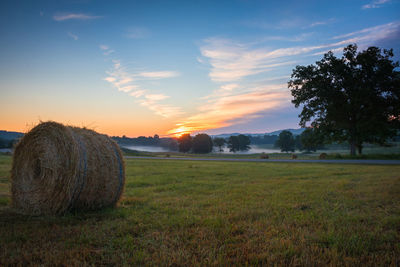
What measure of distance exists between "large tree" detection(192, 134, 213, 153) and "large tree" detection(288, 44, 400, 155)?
5787 centimetres

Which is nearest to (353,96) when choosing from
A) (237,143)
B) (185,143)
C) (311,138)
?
(311,138)

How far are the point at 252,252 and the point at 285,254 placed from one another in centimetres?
49

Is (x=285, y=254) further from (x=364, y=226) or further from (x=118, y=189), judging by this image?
(x=118, y=189)

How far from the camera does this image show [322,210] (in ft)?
19.6

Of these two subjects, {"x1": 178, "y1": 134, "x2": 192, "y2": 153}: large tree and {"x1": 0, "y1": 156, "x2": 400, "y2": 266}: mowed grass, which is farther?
{"x1": 178, "y1": 134, "x2": 192, "y2": 153}: large tree

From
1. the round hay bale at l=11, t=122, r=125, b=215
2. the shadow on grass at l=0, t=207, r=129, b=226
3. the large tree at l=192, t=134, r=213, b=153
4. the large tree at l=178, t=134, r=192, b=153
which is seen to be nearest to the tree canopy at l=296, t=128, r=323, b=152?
the round hay bale at l=11, t=122, r=125, b=215

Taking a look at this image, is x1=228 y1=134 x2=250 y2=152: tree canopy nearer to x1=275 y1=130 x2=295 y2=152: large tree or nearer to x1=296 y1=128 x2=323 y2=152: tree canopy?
x1=275 y1=130 x2=295 y2=152: large tree

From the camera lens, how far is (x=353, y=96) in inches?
1187

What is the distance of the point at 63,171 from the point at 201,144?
85.1 m

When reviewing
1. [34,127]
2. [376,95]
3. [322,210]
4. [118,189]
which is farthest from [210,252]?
[376,95]

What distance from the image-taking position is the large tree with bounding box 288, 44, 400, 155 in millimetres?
30016

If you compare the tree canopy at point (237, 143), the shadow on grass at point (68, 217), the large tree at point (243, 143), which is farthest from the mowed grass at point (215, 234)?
the large tree at point (243, 143)

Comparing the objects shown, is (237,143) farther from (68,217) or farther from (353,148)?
(68,217)

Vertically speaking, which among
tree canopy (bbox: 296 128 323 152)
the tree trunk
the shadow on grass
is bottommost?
the shadow on grass
